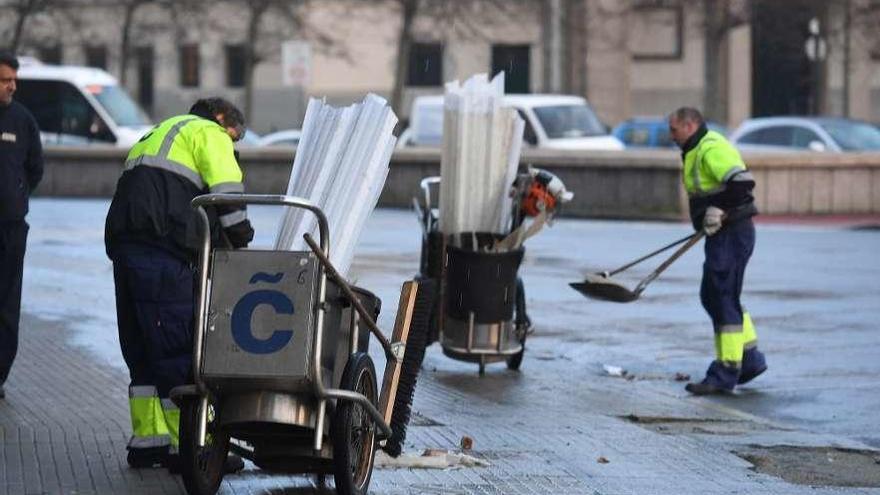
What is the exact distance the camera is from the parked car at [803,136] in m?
Result: 30.7

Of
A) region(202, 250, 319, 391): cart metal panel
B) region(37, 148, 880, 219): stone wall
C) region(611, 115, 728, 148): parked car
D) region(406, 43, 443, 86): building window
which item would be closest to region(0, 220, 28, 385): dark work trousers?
region(202, 250, 319, 391): cart metal panel

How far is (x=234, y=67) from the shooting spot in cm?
5944

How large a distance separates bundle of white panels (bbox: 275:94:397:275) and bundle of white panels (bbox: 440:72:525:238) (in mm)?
4286

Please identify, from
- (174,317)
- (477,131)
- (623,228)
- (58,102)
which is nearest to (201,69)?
(58,102)

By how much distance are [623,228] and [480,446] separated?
16.3 metres

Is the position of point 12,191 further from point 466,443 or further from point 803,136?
point 803,136

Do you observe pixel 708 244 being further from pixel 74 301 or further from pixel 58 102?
pixel 58 102

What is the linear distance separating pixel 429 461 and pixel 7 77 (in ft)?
10.8

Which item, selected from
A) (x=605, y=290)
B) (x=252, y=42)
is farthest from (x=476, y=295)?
(x=252, y=42)

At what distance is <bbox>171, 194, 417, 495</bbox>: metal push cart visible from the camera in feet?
23.4

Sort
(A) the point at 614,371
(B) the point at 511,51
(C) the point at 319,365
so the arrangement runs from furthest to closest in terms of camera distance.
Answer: (B) the point at 511,51
(A) the point at 614,371
(C) the point at 319,365

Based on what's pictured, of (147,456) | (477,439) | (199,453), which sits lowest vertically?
(477,439)

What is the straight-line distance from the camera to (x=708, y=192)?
40.0 ft

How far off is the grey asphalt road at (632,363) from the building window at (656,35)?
31101mm
